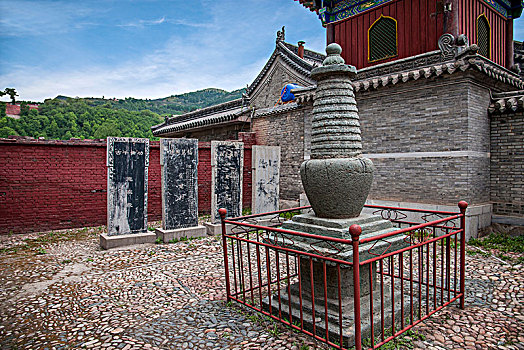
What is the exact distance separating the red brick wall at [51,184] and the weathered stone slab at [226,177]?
342 centimetres

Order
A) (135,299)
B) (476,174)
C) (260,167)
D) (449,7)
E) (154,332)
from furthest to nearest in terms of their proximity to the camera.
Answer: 1. (260,167)
2. (449,7)
3. (476,174)
4. (135,299)
5. (154,332)

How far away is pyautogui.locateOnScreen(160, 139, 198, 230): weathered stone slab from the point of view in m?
7.95

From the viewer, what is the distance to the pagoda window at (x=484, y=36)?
909 cm

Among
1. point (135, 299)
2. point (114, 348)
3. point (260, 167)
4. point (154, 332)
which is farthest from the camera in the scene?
point (260, 167)

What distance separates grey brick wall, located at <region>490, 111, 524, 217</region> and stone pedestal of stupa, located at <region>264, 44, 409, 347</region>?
558 centimetres

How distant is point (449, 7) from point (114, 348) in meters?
9.52

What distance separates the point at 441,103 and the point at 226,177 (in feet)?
17.3

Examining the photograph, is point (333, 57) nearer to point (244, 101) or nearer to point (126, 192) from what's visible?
point (126, 192)

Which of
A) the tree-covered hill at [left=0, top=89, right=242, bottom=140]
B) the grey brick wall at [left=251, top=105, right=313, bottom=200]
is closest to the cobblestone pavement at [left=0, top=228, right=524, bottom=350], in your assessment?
the grey brick wall at [left=251, top=105, right=313, bottom=200]

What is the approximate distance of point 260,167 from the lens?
9359 mm


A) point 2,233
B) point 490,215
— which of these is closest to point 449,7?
point 490,215

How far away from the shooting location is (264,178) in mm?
9453

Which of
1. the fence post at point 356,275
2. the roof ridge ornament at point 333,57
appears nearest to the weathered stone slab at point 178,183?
the roof ridge ornament at point 333,57

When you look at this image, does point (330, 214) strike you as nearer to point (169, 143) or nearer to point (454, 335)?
point (454, 335)
